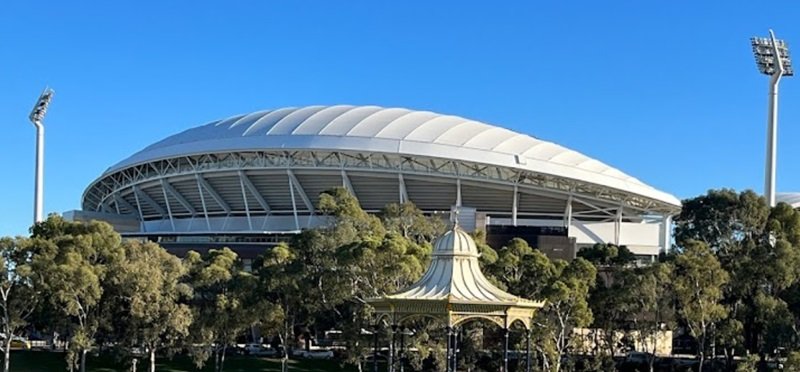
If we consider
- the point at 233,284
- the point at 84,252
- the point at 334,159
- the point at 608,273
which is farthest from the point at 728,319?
the point at 334,159

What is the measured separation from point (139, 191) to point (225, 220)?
12.2m

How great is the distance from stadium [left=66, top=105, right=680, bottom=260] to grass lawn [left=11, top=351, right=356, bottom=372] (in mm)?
24984

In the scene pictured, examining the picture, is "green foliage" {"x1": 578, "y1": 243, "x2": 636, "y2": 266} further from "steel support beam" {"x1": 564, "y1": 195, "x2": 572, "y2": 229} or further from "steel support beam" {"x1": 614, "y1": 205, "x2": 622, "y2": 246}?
"steel support beam" {"x1": 614, "y1": 205, "x2": 622, "y2": 246}

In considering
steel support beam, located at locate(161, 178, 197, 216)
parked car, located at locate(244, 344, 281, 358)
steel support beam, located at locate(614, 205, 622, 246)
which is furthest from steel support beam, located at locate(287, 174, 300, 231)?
steel support beam, located at locate(614, 205, 622, 246)

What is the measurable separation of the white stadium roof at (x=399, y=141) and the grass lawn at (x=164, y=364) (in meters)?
31.2

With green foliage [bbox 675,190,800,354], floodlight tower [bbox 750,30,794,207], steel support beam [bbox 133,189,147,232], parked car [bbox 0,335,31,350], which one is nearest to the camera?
green foliage [bbox 675,190,800,354]

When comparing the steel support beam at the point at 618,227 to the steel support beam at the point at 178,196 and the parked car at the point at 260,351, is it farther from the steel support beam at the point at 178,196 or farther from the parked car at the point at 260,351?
the steel support beam at the point at 178,196

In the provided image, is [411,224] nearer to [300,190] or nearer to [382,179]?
[382,179]

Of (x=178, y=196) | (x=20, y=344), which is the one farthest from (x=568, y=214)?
(x=20, y=344)

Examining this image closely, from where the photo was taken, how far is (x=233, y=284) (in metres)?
65.9

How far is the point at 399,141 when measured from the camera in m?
101

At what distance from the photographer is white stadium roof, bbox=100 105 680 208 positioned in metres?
101

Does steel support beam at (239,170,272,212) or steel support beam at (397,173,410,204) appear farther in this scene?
steel support beam at (239,170,272,212)

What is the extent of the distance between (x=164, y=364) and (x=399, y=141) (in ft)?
121
